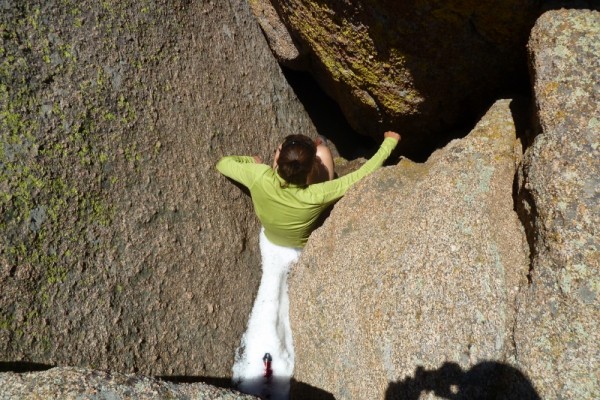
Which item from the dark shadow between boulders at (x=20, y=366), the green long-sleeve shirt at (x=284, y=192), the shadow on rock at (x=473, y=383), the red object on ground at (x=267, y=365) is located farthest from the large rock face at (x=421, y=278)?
the dark shadow between boulders at (x=20, y=366)

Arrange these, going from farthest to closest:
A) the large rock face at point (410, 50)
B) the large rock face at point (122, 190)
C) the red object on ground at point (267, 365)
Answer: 1. the red object on ground at point (267, 365)
2. the large rock face at point (410, 50)
3. the large rock face at point (122, 190)

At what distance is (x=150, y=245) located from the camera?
401 centimetres

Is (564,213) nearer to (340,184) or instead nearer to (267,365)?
(340,184)

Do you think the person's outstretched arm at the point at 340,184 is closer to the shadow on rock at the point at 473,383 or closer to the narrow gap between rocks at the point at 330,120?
the narrow gap between rocks at the point at 330,120

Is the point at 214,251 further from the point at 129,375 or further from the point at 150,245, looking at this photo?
the point at 129,375

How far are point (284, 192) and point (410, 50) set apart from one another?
1667 mm

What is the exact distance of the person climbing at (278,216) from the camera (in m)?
4.56

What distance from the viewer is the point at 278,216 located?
15.8 ft

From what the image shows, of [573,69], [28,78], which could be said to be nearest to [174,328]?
[28,78]

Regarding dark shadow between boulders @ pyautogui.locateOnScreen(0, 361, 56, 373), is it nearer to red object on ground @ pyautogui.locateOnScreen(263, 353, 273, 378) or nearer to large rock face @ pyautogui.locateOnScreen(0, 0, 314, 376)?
large rock face @ pyautogui.locateOnScreen(0, 0, 314, 376)

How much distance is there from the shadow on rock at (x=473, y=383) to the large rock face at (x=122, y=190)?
1.83m

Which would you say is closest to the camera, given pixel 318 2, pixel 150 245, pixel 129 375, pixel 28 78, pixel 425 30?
pixel 129 375

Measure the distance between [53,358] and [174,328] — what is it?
3.20 feet

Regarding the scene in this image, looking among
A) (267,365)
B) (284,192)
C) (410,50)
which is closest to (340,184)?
(284,192)
